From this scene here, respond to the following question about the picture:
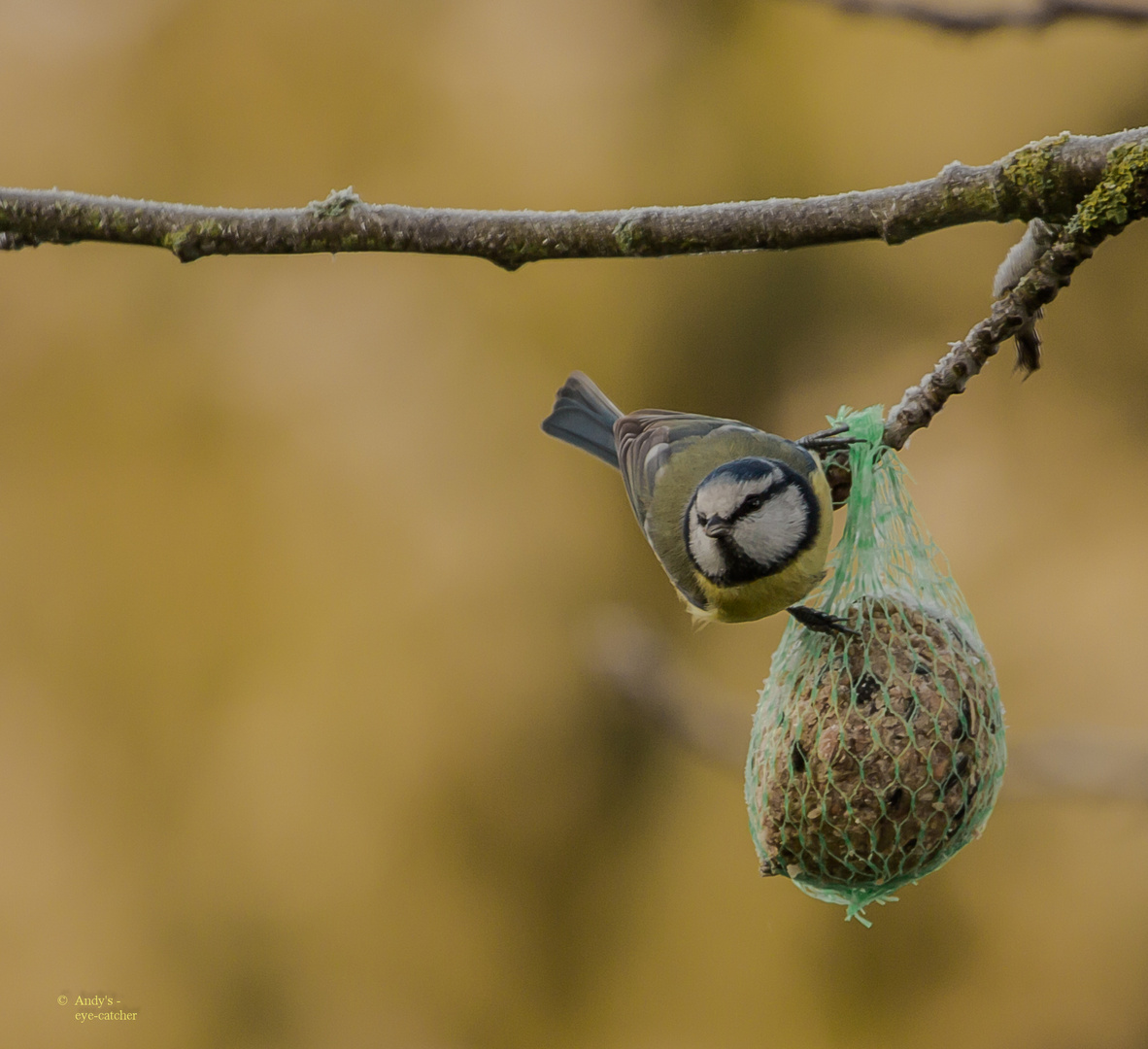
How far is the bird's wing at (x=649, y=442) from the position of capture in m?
2.53

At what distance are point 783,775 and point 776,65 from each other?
3.67 m

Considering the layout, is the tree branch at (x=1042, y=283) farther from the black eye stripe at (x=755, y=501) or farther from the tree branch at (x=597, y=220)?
the black eye stripe at (x=755, y=501)

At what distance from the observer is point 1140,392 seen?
4312mm

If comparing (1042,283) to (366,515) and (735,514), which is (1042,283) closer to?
(735,514)

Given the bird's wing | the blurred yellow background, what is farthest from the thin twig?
the blurred yellow background

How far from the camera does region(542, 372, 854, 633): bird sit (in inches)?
83.5

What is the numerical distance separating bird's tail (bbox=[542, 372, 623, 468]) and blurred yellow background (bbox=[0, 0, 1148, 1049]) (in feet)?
6.33

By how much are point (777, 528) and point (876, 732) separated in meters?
0.45

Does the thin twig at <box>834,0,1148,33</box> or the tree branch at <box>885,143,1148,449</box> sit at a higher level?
the thin twig at <box>834,0,1148,33</box>

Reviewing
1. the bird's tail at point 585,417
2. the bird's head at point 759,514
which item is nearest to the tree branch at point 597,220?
the bird's head at point 759,514

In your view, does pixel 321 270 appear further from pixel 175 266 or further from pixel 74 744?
pixel 74 744

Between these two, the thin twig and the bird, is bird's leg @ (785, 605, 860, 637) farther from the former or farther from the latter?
the thin twig

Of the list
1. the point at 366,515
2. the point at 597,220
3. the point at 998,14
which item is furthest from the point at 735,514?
the point at 366,515

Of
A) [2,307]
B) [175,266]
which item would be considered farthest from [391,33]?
[2,307]
